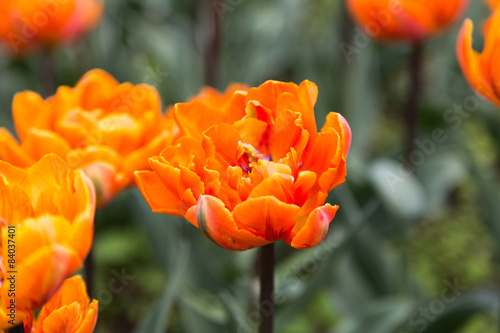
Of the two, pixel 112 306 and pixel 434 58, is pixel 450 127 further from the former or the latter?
pixel 112 306

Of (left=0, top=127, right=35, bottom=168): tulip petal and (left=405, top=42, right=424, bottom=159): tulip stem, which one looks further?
(left=405, top=42, right=424, bottom=159): tulip stem

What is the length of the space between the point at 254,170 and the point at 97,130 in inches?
16.6

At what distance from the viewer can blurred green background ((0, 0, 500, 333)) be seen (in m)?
1.45

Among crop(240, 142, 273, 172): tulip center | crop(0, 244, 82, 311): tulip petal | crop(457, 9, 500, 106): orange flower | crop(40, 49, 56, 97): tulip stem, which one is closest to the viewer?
crop(0, 244, 82, 311): tulip petal

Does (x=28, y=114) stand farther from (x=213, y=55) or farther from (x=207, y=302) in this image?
(x=213, y=55)

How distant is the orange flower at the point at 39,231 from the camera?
645 mm

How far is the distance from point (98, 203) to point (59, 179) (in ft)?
0.87

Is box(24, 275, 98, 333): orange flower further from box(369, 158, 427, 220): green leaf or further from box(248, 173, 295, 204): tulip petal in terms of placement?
box(369, 158, 427, 220): green leaf

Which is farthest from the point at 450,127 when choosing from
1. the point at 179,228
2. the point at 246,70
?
the point at 179,228

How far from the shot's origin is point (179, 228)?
5.60 feet

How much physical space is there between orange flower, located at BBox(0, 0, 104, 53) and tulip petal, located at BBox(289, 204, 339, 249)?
4.59ft

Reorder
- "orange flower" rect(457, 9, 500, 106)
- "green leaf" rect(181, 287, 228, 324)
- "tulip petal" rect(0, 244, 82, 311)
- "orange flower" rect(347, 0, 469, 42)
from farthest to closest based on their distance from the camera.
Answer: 1. "orange flower" rect(347, 0, 469, 42)
2. "green leaf" rect(181, 287, 228, 324)
3. "orange flower" rect(457, 9, 500, 106)
4. "tulip petal" rect(0, 244, 82, 311)

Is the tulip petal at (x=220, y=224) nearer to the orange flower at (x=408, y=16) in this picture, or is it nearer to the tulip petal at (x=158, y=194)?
the tulip petal at (x=158, y=194)

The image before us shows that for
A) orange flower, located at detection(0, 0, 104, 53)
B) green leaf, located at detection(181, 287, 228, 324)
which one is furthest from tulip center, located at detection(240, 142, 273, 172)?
orange flower, located at detection(0, 0, 104, 53)
